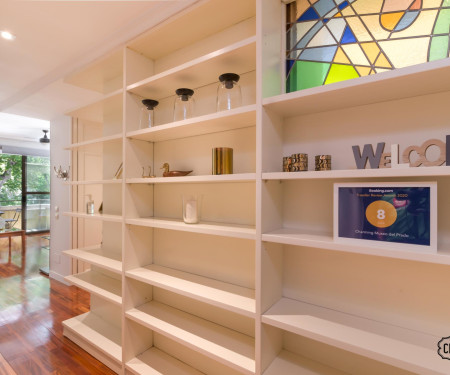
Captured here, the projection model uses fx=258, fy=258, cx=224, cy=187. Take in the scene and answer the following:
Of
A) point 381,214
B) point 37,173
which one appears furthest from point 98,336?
point 37,173

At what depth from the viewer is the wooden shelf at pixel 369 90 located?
0.85m

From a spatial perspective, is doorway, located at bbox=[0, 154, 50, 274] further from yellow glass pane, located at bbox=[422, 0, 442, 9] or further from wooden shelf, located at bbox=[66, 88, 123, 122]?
yellow glass pane, located at bbox=[422, 0, 442, 9]

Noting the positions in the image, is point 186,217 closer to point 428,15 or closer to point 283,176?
point 283,176

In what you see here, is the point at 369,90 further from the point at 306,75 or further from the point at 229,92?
the point at 229,92

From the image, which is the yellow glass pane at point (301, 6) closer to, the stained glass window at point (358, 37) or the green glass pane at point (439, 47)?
the stained glass window at point (358, 37)

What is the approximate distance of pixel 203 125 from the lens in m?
1.44

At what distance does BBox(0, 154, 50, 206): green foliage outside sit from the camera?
6645 mm

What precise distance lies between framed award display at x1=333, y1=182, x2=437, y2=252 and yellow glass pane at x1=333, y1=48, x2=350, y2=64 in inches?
24.5

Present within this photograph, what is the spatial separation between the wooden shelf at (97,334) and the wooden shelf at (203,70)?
186 centimetres

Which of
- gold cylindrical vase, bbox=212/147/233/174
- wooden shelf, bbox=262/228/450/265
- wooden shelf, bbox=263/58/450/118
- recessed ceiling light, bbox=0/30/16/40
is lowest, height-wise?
wooden shelf, bbox=262/228/450/265

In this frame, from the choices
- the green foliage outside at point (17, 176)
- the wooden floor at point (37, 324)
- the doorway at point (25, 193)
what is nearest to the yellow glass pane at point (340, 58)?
the wooden floor at point (37, 324)

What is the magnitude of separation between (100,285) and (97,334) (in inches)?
15.0

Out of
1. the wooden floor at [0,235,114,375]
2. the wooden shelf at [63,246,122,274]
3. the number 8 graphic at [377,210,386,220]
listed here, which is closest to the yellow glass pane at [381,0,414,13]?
the number 8 graphic at [377,210,386,220]

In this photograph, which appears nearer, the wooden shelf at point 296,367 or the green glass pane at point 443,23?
the green glass pane at point 443,23
